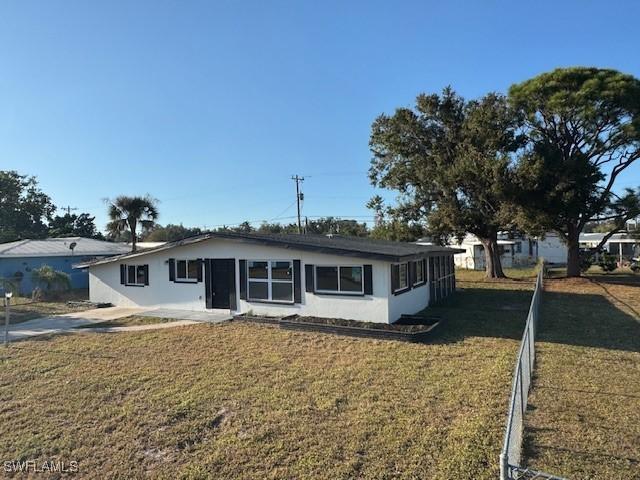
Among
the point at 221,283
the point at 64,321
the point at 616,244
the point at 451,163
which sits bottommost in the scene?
the point at 64,321

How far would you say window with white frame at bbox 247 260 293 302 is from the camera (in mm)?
14250

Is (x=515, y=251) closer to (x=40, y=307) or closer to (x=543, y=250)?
(x=543, y=250)

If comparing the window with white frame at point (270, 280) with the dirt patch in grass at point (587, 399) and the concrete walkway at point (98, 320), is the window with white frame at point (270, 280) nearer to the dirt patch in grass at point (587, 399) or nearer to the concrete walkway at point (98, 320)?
the concrete walkway at point (98, 320)

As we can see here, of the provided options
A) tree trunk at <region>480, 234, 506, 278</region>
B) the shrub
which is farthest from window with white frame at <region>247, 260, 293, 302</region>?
tree trunk at <region>480, 234, 506, 278</region>

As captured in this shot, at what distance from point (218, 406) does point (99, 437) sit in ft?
5.48

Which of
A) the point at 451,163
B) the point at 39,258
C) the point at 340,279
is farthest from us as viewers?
the point at 451,163

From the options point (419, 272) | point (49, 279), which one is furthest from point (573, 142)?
point (49, 279)

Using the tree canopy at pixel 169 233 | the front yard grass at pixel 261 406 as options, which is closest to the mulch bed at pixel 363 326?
the front yard grass at pixel 261 406

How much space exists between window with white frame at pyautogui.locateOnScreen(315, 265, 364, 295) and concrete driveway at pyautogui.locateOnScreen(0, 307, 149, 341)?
7076 mm

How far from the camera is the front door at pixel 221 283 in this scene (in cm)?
1519

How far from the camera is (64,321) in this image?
1481 centimetres

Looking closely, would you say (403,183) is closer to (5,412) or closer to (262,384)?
(262,384)

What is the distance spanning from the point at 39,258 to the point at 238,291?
53.1 ft

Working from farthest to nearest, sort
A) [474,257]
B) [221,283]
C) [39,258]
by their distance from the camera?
[474,257], [39,258], [221,283]
